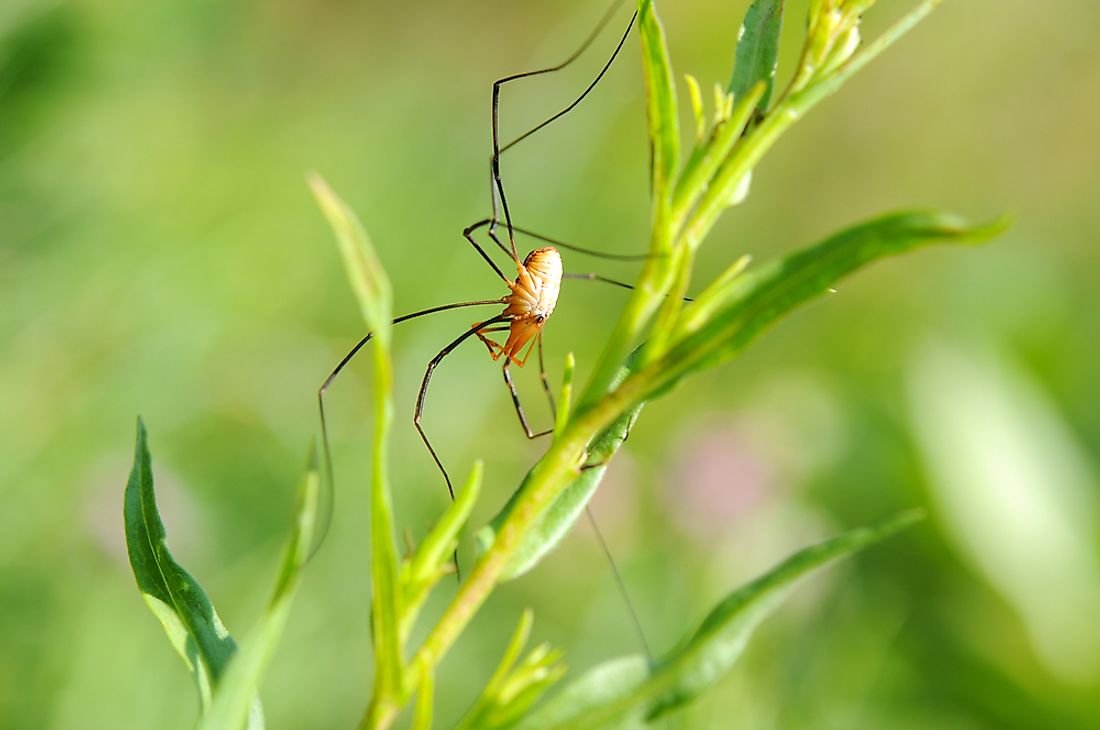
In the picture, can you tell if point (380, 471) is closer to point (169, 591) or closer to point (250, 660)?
point (250, 660)

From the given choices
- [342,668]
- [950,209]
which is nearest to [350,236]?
[342,668]

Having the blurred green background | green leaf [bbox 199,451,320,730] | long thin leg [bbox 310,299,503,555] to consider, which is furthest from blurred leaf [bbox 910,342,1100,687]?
green leaf [bbox 199,451,320,730]

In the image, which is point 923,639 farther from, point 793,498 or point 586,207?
point 586,207

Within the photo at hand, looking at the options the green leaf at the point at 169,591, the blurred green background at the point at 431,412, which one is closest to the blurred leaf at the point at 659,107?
the green leaf at the point at 169,591

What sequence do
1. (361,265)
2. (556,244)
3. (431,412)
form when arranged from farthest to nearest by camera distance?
(431,412) → (556,244) → (361,265)

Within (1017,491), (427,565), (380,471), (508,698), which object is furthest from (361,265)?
(1017,491)
